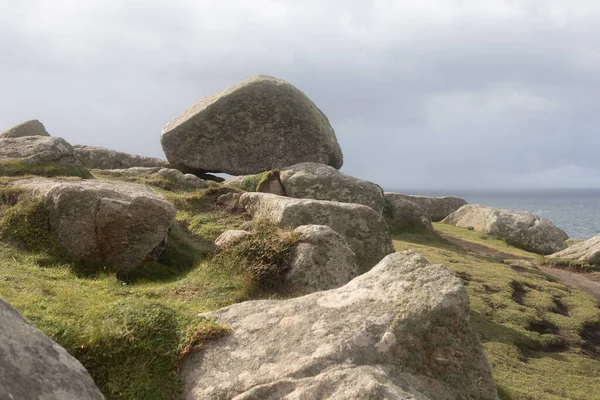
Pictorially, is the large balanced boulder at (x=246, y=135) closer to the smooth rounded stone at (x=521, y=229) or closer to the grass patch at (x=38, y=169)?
the grass patch at (x=38, y=169)

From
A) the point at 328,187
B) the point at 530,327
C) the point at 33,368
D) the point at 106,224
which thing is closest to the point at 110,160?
the point at 328,187

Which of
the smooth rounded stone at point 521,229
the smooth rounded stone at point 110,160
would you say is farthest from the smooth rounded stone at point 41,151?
the smooth rounded stone at point 521,229

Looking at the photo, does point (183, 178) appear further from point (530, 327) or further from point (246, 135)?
point (530, 327)

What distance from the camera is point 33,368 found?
213 inches

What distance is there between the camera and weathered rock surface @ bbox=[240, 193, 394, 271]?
1680 cm

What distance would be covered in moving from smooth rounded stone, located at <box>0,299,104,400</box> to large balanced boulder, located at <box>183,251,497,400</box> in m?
1.56

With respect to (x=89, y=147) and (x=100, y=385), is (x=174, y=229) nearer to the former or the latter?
(x=100, y=385)

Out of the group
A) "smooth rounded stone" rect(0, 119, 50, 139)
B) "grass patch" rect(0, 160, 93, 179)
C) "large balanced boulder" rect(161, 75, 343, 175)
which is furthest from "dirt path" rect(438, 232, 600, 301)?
"smooth rounded stone" rect(0, 119, 50, 139)

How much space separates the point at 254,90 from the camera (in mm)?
32406

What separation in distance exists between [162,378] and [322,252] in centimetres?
612

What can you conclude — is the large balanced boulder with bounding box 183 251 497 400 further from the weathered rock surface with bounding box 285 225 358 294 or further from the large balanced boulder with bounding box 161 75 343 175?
the large balanced boulder with bounding box 161 75 343 175

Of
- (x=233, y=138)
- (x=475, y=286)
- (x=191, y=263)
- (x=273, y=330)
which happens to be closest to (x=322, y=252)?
(x=191, y=263)

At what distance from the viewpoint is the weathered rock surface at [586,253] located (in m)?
27.8

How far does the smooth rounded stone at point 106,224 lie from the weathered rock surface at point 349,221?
395 cm
